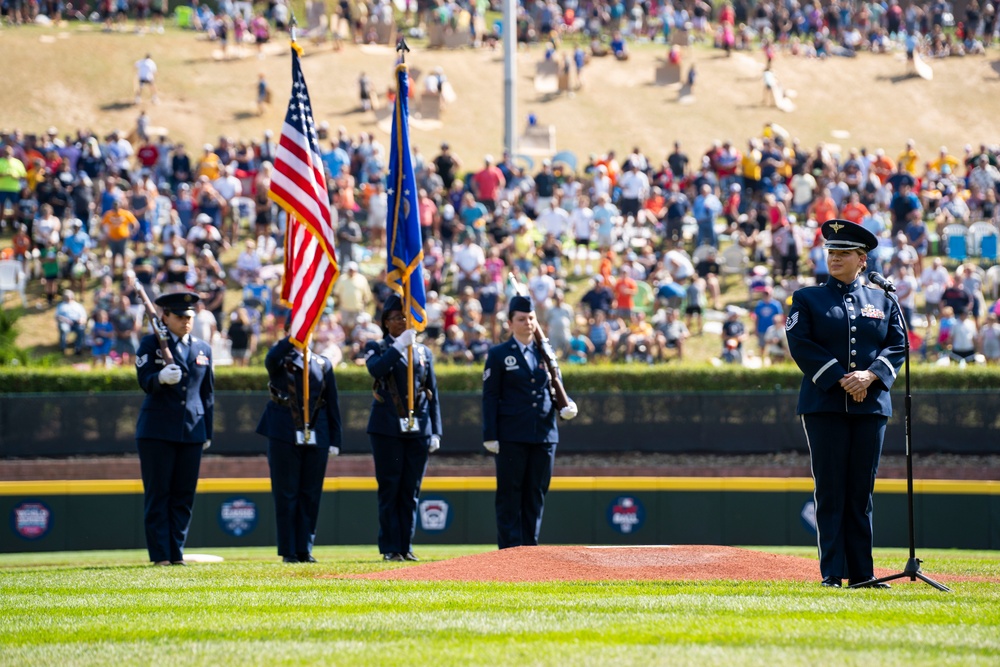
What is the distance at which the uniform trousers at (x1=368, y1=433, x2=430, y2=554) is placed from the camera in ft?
38.1

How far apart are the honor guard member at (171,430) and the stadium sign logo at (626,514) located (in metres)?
7.10

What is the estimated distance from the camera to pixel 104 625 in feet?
23.0

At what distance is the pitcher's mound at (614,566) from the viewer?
891cm

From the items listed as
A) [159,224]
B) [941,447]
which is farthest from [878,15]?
[941,447]

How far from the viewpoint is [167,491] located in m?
11.1

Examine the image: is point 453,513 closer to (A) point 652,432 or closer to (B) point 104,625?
(A) point 652,432

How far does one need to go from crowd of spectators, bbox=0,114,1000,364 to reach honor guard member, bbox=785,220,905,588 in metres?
14.4

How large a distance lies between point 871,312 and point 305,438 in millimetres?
4898

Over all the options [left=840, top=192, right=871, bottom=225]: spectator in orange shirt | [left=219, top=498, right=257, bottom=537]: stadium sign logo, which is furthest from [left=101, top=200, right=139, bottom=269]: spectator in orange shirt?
[left=840, top=192, right=871, bottom=225]: spectator in orange shirt

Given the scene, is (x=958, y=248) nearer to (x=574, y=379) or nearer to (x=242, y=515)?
(x=574, y=379)

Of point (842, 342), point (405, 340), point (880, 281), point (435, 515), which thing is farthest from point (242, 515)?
point (880, 281)

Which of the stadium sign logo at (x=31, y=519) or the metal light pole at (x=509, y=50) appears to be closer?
the stadium sign logo at (x=31, y=519)

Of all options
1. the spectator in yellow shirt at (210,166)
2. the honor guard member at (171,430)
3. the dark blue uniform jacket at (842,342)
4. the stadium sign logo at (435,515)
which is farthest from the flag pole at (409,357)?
the spectator in yellow shirt at (210,166)

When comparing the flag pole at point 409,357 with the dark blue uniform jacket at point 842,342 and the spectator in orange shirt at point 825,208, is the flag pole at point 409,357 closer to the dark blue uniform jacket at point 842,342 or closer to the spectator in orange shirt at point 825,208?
the dark blue uniform jacket at point 842,342
